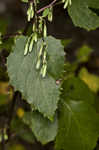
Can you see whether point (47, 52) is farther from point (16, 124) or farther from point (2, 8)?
point (2, 8)

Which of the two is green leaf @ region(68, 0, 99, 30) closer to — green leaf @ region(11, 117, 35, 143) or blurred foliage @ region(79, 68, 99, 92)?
green leaf @ region(11, 117, 35, 143)

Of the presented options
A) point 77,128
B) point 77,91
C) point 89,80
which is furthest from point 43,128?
point 89,80

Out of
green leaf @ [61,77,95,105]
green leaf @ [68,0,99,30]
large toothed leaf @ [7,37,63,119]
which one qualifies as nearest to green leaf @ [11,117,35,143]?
green leaf @ [61,77,95,105]

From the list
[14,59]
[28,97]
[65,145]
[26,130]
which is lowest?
[26,130]

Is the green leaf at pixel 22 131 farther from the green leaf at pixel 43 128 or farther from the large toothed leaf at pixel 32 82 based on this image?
the large toothed leaf at pixel 32 82

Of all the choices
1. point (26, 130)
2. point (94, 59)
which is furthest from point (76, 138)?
point (94, 59)

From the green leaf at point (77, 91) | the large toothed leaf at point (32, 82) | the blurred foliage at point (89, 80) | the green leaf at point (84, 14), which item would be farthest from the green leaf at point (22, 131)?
the green leaf at point (84, 14)

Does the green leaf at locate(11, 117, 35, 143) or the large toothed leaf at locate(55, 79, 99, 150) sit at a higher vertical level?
the large toothed leaf at locate(55, 79, 99, 150)
